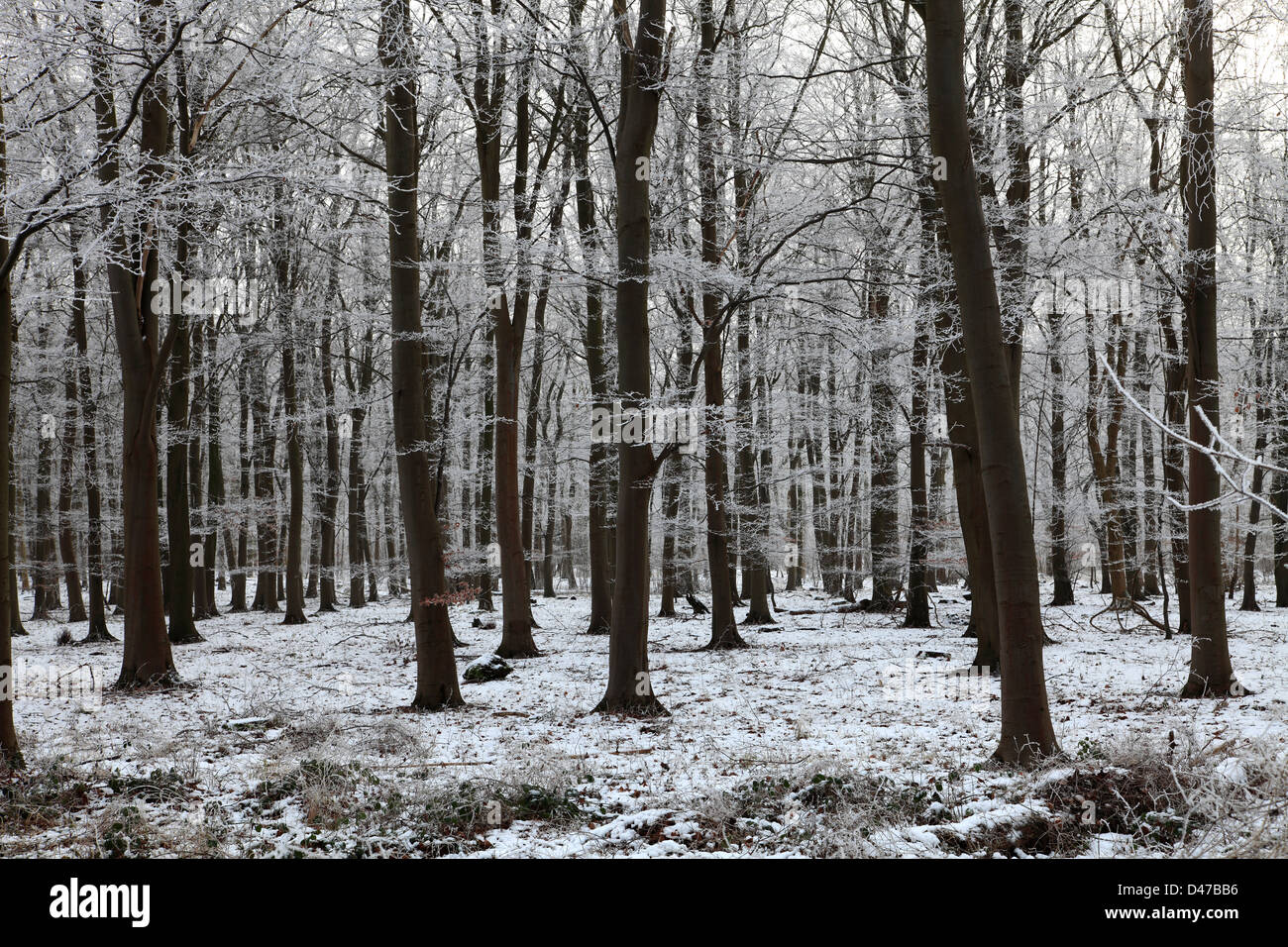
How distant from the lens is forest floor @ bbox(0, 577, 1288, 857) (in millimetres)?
4355

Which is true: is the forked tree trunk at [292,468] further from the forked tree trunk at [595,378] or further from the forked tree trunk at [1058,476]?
the forked tree trunk at [1058,476]

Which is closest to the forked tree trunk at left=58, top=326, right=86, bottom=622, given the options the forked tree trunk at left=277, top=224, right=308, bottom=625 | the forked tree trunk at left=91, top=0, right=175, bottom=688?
the forked tree trunk at left=277, top=224, right=308, bottom=625

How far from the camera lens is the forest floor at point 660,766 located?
14.3ft

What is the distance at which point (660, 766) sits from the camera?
621 cm

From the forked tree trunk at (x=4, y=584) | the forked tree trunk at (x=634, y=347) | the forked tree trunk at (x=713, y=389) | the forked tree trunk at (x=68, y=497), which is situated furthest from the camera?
the forked tree trunk at (x=68, y=497)

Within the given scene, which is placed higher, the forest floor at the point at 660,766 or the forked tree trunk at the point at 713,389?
the forked tree trunk at the point at 713,389

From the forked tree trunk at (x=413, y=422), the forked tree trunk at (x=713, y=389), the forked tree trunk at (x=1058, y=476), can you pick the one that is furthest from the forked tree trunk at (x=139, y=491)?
the forked tree trunk at (x=1058, y=476)

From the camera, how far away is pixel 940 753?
254 inches

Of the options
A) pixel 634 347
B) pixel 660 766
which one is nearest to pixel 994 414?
pixel 660 766

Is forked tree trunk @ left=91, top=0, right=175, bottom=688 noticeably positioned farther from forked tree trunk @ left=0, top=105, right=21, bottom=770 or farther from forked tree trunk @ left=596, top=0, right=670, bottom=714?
forked tree trunk @ left=596, top=0, right=670, bottom=714
